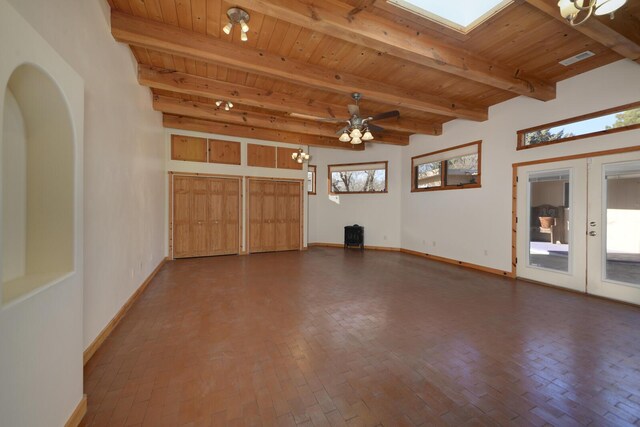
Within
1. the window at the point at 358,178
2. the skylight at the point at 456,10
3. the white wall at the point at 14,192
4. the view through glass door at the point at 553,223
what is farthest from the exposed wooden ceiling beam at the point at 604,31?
the window at the point at 358,178

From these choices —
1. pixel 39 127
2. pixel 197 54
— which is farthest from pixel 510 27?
pixel 39 127

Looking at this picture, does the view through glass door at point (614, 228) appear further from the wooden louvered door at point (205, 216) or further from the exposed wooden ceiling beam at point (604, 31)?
the wooden louvered door at point (205, 216)

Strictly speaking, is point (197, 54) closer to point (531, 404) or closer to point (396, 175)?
point (531, 404)

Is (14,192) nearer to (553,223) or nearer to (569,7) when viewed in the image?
(569,7)

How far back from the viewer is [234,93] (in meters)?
4.46

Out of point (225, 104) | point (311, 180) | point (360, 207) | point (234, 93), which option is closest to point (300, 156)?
point (311, 180)

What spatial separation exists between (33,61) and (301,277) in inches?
164

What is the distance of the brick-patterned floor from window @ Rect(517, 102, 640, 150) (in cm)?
241

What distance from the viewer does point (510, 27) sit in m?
2.93

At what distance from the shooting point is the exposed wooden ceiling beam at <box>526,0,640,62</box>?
241 centimetres

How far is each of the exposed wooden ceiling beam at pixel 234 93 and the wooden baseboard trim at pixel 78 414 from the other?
4.03 meters

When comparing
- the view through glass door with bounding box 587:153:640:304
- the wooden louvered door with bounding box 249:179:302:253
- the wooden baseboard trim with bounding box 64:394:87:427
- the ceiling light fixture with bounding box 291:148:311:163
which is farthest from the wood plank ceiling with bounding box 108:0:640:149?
the wooden baseboard trim with bounding box 64:394:87:427

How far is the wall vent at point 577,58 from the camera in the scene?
11.2 ft

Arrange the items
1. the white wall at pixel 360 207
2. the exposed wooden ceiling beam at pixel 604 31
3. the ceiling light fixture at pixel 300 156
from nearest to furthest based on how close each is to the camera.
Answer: the exposed wooden ceiling beam at pixel 604 31
the ceiling light fixture at pixel 300 156
the white wall at pixel 360 207
